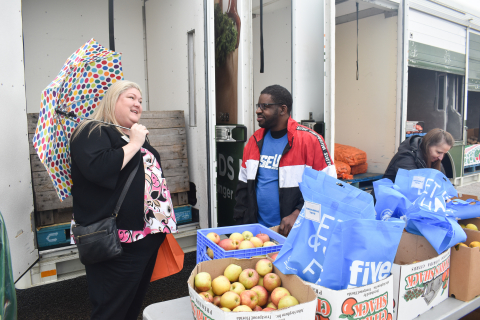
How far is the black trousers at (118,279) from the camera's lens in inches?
75.3

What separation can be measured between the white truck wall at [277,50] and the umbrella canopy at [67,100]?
94.1 inches

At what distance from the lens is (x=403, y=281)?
4.73ft

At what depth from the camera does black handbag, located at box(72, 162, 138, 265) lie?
5.82 feet

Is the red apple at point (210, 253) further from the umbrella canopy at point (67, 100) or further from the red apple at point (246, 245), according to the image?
the umbrella canopy at point (67, 100)

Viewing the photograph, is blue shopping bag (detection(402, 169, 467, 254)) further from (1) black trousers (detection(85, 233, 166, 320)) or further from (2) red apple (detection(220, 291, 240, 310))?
(1) black trousers (detection(85, 233, 166, 320))

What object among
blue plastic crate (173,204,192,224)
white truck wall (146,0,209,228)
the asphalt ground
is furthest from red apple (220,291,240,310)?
blue plastic crate (173,204,192,224)

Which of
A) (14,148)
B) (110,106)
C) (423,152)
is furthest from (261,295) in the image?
(423,152)

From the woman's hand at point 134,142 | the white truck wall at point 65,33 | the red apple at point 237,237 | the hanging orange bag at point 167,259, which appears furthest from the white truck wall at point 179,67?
the red apple at point 237,237

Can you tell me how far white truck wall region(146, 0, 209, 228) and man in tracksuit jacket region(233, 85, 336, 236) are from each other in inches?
29.7

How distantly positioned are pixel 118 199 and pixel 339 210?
1.18 metres

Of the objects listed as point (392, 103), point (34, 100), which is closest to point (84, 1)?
point (34, 100)

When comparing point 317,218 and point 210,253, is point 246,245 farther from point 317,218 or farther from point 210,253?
point 317,218

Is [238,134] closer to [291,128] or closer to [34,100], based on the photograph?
[291,128]

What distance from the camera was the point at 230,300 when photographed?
1.29 m
